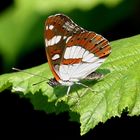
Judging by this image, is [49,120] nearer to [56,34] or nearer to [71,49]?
[71,49]

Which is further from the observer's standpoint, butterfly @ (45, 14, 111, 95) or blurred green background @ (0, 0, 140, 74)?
blurred green background @ (0, 0, 140, 74)

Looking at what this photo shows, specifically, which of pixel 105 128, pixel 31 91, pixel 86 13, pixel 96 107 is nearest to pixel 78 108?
pixel 96 107

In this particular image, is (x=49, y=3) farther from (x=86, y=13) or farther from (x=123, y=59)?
(x=123, y=59)

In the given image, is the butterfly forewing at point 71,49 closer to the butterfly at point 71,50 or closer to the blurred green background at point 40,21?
the butterfly at point 71,50

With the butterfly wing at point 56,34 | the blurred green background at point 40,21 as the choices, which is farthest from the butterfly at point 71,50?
the blurred green background at point 40,21

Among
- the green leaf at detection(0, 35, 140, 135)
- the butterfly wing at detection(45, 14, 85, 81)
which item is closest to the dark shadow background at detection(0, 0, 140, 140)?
the green leaf at detection(0, 35, 140, 135)

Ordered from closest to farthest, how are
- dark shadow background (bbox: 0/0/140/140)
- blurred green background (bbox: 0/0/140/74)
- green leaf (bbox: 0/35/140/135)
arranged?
1. green leaf (bbox: 0/35/140/135)
2. dark shadow background (bbox: 0/0/140/140)
3. blurred green background (bbox: 0/0/140/74)

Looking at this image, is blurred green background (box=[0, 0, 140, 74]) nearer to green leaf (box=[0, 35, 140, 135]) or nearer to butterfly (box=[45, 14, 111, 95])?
green leaf (box=[0, 35, 140, 135])

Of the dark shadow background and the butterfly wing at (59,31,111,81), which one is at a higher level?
the butterfly wing at (59,31,111,81)
